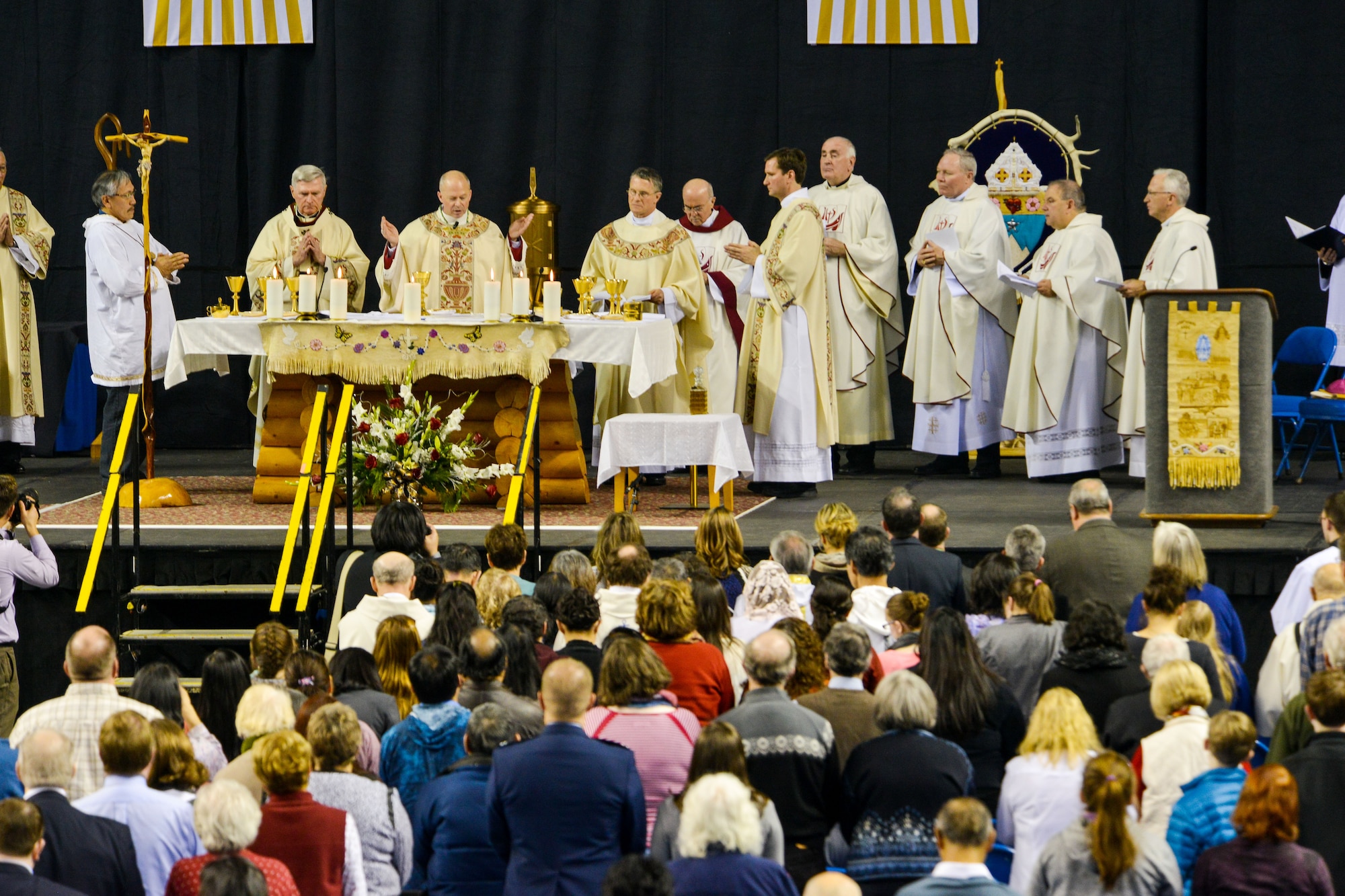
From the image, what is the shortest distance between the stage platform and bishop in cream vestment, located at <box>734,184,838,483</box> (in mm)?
265

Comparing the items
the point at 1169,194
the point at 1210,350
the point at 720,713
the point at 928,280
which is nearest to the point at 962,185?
the point at 928,280

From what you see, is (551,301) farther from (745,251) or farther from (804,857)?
(804,857)

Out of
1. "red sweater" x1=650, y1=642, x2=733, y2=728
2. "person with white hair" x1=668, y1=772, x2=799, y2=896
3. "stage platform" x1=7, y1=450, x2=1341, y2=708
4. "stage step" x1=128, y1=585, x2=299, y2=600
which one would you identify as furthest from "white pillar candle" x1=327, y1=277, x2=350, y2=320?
"person with white hair" x1=668, y1=772, x2=799, y2=896

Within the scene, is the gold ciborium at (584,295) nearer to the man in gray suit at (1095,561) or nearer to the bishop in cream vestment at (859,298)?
the bishop in cream vestment at (859,298)

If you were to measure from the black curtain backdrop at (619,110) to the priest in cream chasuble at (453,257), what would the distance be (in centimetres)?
208

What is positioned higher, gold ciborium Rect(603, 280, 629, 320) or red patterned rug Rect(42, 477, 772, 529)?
gold ciborium Rect(603, 280, 629, 320)

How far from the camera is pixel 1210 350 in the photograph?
8.65 metres

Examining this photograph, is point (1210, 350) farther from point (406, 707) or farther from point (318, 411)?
point (406, 707)

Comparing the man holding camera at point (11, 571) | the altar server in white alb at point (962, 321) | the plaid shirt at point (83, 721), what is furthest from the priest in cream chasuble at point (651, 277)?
the plaid shirt at point (83, 721)

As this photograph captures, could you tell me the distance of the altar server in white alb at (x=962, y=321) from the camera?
11547 millimetres

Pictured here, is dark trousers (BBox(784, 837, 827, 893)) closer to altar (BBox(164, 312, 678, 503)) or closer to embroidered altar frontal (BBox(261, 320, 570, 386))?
altar (BBox(164, 312, 678, 503))

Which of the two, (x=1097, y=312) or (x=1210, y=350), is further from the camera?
(x=1097, y=312)

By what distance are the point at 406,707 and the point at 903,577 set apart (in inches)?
77.8

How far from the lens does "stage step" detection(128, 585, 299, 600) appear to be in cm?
838
